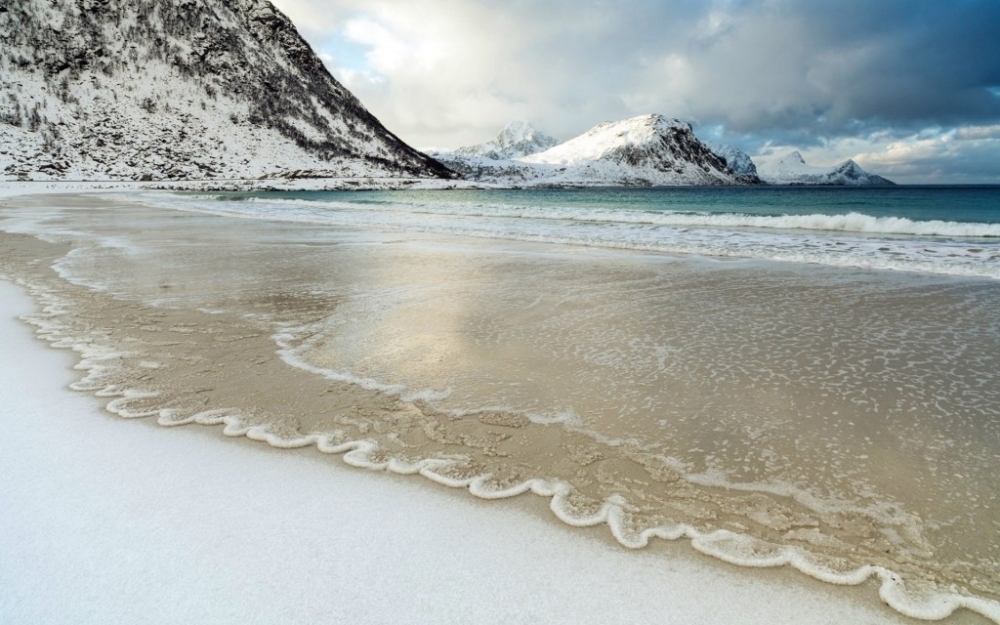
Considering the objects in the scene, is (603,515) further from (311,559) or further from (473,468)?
(311,559)

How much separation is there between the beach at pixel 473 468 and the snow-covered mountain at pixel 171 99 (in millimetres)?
97394

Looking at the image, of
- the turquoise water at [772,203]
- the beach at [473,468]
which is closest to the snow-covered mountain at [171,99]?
the turquoise water at [772,203]

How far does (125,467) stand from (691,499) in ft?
10.3

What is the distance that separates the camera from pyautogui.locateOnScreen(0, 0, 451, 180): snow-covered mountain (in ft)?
304

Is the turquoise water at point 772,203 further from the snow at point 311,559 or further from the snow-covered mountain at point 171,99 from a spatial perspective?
the snow-covered mountain at point 171,99

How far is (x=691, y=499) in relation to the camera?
277 centimetres

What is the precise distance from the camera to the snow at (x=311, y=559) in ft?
6.66

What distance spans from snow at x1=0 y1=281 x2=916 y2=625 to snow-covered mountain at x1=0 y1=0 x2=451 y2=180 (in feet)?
326

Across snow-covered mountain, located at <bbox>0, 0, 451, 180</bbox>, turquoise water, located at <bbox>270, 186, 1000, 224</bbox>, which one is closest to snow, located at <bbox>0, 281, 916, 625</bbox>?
turquoise water, located at <bbox>270, 186, 1000, 224</bbox>

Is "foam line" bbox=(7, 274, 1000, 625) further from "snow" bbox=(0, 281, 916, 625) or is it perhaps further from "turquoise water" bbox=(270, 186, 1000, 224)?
"turquoise water" bbox=(270, 186, 1000, 224)

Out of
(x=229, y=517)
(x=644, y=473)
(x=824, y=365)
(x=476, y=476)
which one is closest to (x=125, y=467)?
(x=229, y=517)

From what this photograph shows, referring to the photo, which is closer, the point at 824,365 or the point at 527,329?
the point at 824,365

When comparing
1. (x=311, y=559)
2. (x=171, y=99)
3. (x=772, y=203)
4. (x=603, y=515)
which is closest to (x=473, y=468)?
(x=603, y=515)

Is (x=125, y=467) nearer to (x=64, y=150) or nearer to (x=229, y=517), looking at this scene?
(x=229, y=517)
